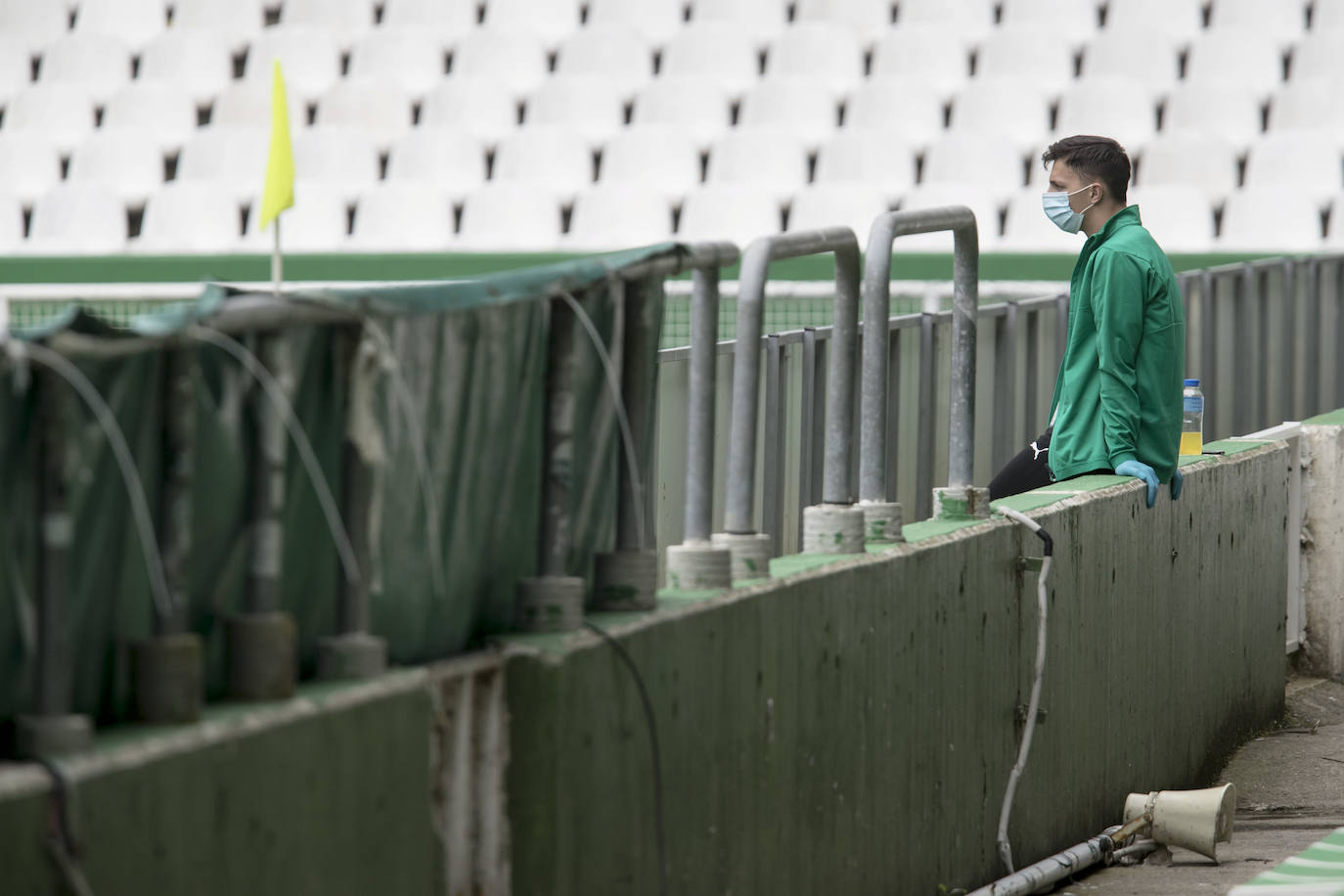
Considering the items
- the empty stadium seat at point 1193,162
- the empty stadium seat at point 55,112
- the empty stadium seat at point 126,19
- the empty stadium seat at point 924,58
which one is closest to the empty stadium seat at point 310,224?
the empty stadium seat at point 55,112

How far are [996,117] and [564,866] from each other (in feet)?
39.3

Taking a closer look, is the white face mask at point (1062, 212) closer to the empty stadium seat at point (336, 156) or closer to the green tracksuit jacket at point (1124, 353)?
the green tracksuit jacket at point (1124, 353)

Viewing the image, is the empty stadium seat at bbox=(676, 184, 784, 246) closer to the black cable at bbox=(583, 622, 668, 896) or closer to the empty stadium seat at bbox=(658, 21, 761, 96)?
the empty stadium seat at bbox=(658, 21, 761, 96)

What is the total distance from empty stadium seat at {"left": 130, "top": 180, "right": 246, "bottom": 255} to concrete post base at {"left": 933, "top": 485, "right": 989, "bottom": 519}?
34.7 feet

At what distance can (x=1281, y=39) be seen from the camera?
46.6ft

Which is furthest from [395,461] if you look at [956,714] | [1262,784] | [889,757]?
[1262,784]

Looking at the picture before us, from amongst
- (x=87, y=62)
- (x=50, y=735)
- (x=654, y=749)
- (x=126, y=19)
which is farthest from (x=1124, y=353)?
(x=126, y=19)

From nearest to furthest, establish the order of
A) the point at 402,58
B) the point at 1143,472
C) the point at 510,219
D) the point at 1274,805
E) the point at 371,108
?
the point at 1143,472 → the point at 1274,805 → the point at 510,219 → the point at 371,108 → the point at 402,58

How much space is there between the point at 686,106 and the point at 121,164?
4377mm

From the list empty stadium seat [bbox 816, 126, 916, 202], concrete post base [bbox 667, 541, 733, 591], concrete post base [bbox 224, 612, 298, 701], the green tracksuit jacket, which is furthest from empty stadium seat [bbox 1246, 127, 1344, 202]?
concrete post base [bbox 224, 612, 298, 701]

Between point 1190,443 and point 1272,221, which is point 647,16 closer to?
point 1272,221

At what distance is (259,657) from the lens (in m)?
2.29

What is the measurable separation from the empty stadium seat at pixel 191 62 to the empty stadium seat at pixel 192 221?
1.73 m

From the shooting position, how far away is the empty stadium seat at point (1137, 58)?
14.2 meters
